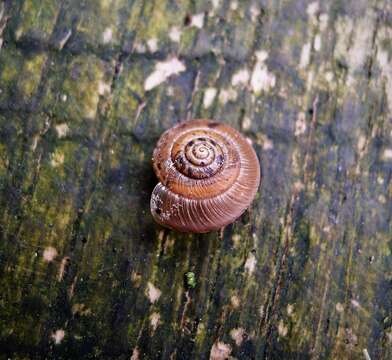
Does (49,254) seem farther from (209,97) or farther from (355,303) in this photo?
(355,303)

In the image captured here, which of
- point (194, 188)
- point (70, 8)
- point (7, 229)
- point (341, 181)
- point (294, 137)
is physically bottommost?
point (7, 229)

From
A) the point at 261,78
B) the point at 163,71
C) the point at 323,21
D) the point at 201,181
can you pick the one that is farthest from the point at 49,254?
the point at 323,21

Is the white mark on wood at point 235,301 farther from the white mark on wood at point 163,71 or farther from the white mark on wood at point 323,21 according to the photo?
the white mark on wood at point 323,21

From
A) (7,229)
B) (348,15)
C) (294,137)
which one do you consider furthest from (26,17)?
(348,15)

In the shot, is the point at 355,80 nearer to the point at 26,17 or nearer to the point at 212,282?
the point at 212,282

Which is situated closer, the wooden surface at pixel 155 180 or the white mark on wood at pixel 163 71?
the wooden surface at pixel 155 180

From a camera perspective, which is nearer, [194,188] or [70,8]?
[194,188]

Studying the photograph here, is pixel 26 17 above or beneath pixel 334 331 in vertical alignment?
above

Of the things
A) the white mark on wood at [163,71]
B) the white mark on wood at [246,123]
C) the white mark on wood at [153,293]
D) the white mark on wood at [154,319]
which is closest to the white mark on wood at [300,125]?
the white mark on wood at [246,123]
